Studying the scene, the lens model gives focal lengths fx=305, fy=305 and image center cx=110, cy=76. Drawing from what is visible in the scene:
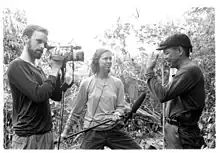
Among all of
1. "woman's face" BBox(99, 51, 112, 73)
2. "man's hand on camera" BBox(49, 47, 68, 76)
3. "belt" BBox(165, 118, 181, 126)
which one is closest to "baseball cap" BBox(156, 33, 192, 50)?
"woman's face" BBox(99, 51, 112, 73)

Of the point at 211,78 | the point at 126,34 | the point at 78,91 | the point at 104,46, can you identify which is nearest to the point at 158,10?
the point at 126,34

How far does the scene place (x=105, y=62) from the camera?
2.79 m

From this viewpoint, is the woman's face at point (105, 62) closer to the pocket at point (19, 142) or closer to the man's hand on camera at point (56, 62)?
the man's hand on camera at point (56, 62)

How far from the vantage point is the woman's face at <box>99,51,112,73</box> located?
9.14 ft

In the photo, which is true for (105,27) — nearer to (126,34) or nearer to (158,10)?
(126,34)

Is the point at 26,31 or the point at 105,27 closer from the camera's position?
the point at 26,31

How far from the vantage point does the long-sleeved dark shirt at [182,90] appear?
2516 millimetres

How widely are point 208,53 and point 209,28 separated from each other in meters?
0.24

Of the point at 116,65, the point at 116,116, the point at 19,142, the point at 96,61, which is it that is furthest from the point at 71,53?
the point at 19,142

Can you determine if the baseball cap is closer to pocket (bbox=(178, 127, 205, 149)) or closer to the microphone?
the microphone

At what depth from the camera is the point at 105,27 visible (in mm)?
2883

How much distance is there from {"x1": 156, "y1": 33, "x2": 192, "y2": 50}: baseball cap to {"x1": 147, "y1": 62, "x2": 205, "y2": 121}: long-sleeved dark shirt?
0.22 meters

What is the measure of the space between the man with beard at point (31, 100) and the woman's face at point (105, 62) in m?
0.43
